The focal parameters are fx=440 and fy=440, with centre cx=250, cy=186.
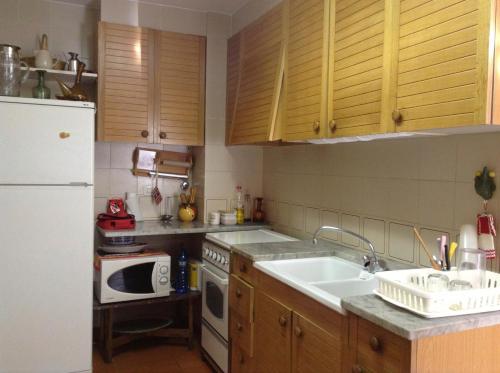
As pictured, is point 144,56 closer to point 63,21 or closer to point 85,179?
point 63,21

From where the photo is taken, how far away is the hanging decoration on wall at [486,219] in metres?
1.58

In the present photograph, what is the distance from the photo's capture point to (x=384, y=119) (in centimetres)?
165

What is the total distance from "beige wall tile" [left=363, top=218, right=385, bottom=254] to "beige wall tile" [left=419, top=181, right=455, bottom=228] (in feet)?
0.85

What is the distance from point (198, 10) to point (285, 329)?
7.83 ft

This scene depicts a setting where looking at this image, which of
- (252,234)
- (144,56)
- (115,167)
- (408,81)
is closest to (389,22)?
(408,81)

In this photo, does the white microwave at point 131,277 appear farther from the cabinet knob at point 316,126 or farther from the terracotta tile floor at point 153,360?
the cabinet knob at point 316,126

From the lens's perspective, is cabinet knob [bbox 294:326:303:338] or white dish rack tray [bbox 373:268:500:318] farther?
cabinet knob [bbox 294:326:303:338]

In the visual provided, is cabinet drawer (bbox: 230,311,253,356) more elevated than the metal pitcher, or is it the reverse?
the metal pitcher

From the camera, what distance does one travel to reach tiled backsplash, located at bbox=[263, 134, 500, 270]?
5.71 feet

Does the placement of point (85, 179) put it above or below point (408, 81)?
below

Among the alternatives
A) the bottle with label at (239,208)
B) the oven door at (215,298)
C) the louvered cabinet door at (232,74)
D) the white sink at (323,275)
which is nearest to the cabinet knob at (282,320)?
the white sink at (323,275)

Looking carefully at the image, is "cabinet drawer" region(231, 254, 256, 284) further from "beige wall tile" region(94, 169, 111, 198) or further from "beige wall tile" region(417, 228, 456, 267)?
"beige wall tile" region(94, 169, 111, 198)

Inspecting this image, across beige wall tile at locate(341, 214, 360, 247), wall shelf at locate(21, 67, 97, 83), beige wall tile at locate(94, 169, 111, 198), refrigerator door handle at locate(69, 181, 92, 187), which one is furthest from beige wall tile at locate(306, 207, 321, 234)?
wall shelf at locate(21, 67, 97, 83)

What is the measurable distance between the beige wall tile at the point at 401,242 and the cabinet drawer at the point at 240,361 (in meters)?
0.93
